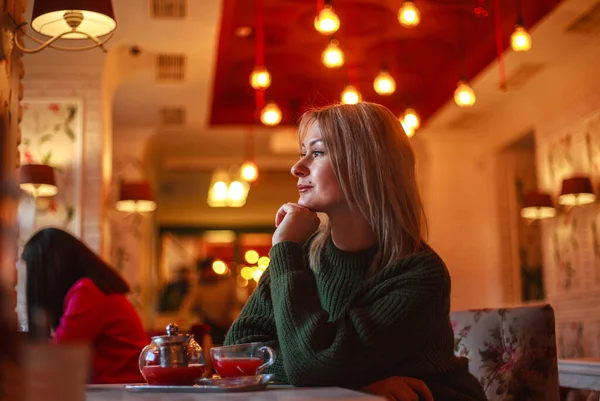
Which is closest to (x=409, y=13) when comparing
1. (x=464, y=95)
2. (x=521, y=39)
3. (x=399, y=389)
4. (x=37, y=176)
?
(x=521, y=39)

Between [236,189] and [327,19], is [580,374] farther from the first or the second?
[236,189]

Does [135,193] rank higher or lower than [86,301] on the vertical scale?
higher

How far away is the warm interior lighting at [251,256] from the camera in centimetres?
1799

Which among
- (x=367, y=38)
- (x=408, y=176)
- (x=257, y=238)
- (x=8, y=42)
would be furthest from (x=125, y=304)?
(x=257, y=238)

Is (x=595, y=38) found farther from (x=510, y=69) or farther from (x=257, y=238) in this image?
(x=257, y=238)

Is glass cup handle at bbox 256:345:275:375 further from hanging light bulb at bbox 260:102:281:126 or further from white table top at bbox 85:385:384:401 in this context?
hanging light bulb at bbox 260:102:281:126

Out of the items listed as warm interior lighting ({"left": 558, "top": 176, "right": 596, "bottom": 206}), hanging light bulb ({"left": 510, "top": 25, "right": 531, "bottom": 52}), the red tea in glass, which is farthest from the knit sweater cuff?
warm interior lighting ({"left": 558, "top": 176, "right": 596, "bottom": 206})

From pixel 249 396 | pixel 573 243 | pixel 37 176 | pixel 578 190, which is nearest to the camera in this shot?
pixel 249 396

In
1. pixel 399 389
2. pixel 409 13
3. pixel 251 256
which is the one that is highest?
pixel 409 13

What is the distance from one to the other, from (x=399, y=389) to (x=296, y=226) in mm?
451

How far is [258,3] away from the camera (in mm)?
6641

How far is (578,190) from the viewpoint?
7.15 m

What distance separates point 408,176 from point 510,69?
634cm

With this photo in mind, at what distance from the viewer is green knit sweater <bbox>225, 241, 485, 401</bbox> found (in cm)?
155
